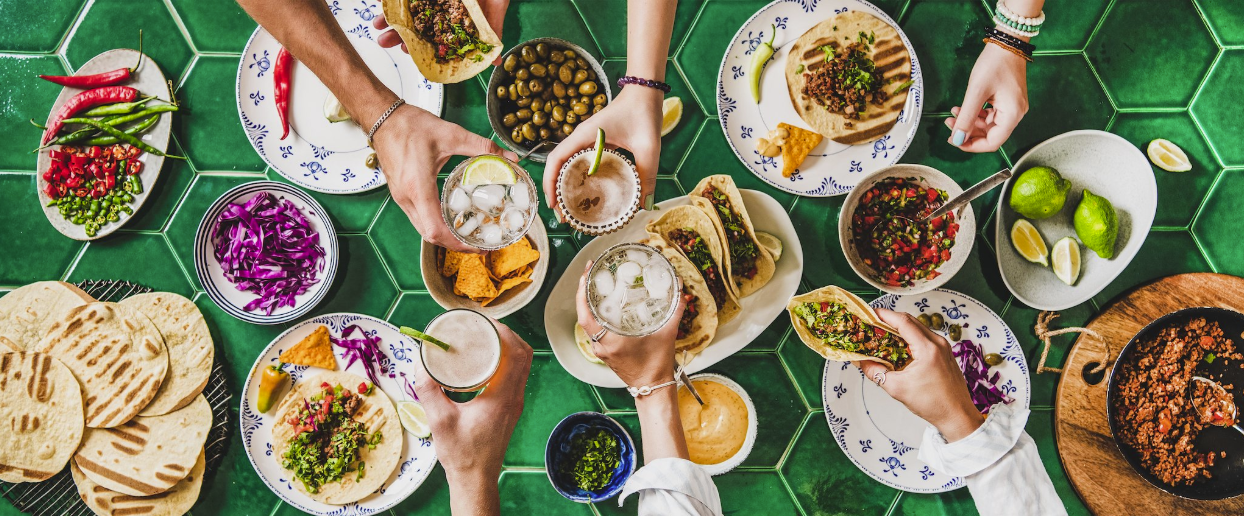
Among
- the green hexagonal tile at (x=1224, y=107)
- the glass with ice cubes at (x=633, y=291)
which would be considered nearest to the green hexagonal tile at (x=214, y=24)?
the glass with ice cubes at (x=633, y=291)

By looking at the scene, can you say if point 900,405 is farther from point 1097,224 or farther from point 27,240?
point 27,240

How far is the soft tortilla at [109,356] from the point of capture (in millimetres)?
3020

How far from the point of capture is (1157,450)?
114 inches

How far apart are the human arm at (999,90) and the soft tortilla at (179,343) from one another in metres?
3.65

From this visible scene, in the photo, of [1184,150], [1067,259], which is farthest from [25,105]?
[1184,150]

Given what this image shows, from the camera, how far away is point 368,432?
3002 mm

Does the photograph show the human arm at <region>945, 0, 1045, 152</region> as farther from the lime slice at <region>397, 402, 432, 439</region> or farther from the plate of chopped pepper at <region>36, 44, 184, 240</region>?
the plate of chopped pepper at <region>36, 44, 184, 240</region>

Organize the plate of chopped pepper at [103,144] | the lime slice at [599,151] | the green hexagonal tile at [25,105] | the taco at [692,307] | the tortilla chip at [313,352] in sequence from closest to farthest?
the lime slice at [599,151] → the taco at [692,307] → the tortilla chip at [313,352] → the plate of chopped pepper at [103,144] → the green hexagonal tile at [25,105]

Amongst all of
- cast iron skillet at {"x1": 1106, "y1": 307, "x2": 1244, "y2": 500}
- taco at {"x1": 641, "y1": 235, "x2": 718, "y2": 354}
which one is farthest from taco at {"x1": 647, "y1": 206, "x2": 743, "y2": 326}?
cast iron skillet at {"x1": 1106, "y1": 307, "x2": 1244, "y2": 500}

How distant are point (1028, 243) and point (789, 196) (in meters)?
1.10

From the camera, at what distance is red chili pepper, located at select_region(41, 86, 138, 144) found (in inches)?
121

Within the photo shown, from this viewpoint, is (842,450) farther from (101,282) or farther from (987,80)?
(101,282)

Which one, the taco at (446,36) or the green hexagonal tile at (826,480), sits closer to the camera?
the taco at (446,36)

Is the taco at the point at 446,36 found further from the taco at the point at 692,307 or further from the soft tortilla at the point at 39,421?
the soft tortilla at the point at 39,421
